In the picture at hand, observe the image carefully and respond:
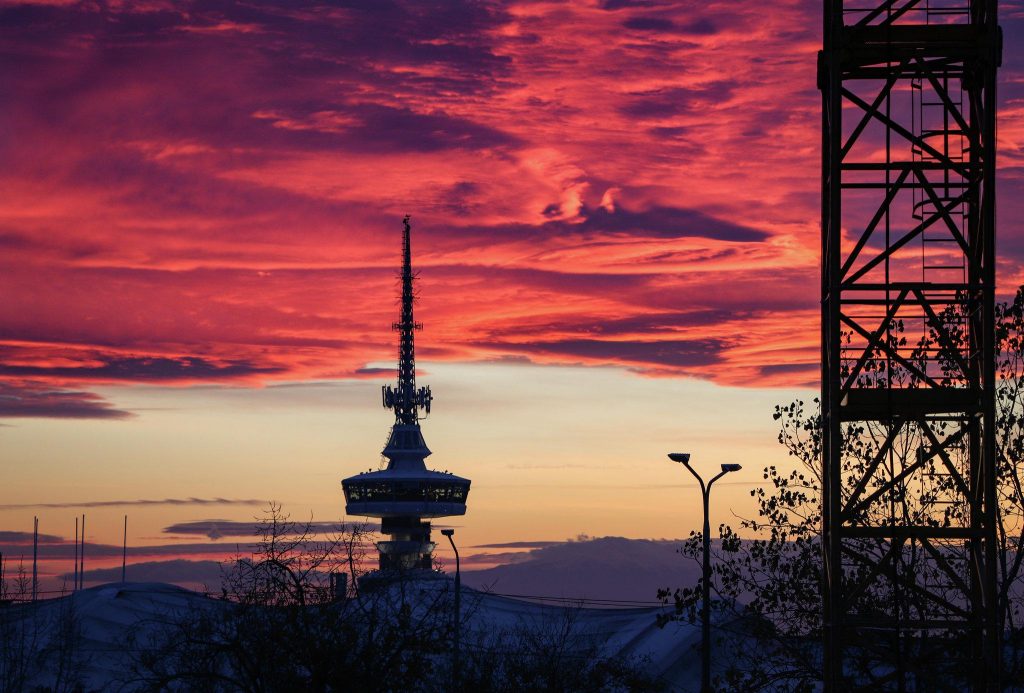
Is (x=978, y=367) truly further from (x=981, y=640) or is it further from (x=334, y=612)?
(x=334, y=612)

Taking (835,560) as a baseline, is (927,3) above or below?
above

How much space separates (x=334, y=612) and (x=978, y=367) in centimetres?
1755

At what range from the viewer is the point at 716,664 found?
80938mm

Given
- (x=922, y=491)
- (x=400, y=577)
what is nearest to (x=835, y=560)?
(x=922, y=491)

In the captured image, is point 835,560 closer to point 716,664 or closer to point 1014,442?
point 1014,442

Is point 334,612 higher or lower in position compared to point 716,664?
higher

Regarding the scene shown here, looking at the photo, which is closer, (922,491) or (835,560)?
(835,560)

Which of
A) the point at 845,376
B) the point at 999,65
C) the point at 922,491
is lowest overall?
the point at 922,491

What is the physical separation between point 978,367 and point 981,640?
6.78 m

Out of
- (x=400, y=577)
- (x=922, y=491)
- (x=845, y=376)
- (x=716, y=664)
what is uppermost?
(x=845, y=376)

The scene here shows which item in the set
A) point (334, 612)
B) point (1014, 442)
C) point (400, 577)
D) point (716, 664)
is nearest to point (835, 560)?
point (1014, 442)

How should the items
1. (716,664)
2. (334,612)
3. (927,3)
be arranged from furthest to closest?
(716,664), (927,3), (334,612)

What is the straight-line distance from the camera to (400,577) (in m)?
30.7

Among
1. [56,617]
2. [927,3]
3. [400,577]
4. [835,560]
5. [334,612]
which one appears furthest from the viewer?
[56,617]
